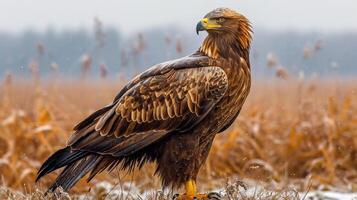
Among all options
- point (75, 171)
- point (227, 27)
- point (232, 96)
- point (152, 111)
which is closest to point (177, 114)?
point (152, 111)

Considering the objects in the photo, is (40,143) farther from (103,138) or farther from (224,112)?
(224,112)

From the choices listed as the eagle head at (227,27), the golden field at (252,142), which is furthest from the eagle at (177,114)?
the golden field at (252,142)

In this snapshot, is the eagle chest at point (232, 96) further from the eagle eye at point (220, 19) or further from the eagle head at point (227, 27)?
the eagle eye at point (220, 19)

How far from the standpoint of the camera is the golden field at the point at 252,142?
25.5 feet

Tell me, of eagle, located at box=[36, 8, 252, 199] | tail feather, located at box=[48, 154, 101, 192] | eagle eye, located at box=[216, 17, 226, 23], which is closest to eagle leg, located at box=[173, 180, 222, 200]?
eagle, located at box=[36, 8, 252, 199]

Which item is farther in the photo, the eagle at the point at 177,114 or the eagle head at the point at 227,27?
the eagle head at the point at 227,27

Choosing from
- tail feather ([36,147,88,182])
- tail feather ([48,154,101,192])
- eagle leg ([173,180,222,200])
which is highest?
tail feather ([36,147,88,182])

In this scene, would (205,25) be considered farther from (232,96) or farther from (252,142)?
(252,142)

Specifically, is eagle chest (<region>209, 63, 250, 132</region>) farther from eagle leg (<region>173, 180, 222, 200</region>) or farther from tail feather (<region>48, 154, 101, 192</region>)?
tail feather (<region>48, 154, 101, 192</region>)

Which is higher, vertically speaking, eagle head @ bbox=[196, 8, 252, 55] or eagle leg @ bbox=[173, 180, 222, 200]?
eagle head @ bbox=[196, 8, 252, 55]

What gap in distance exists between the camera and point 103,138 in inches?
200

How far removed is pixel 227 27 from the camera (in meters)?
5.04

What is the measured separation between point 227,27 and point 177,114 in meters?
0.68

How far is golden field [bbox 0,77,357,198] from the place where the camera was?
777 cm
